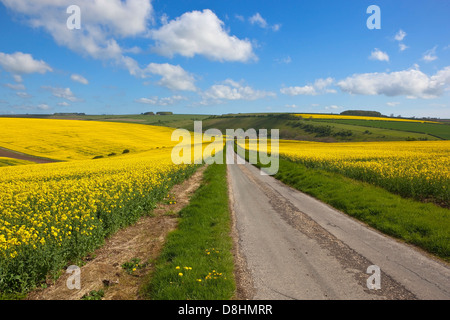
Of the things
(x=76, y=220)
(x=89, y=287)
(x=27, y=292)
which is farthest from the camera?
(x=76, y=220)

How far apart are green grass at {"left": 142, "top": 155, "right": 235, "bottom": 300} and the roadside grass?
5.67 metres

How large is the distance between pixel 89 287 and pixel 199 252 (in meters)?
2.71

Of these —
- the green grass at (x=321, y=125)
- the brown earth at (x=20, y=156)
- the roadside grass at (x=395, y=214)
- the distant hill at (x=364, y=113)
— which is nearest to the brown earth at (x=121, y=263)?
the roadside grass at (x=395, y=214)

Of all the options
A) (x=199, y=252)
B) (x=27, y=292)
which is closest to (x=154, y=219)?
(x=199, y=252)

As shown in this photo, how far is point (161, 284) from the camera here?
5367 millimetres

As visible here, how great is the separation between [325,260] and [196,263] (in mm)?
3409

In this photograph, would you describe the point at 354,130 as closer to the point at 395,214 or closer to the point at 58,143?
the point at 58,143

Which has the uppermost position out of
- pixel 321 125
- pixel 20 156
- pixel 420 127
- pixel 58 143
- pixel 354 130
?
pixel 321 125

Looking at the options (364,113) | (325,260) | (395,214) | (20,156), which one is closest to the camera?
(325,260)

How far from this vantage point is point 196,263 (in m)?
6.24

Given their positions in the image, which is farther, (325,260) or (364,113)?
(364,113)

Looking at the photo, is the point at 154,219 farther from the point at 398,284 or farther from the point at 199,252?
the point at 398,284

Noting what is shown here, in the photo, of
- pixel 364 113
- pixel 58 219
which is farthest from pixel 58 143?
pixel 364 113

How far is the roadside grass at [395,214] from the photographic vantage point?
752cm
